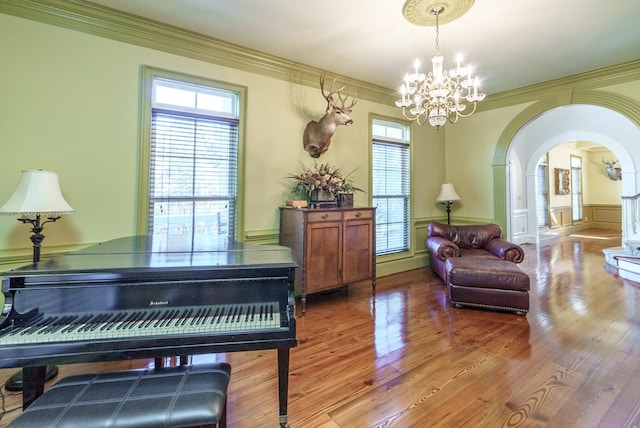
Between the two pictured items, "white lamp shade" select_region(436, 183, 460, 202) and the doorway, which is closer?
"white lamp shade" select_region(436, 183, 460, 202)

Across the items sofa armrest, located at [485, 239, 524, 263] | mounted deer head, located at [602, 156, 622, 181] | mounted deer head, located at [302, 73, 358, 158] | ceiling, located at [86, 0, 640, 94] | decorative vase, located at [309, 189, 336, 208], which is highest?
ceiling, located at [86, 0, 640, 94]

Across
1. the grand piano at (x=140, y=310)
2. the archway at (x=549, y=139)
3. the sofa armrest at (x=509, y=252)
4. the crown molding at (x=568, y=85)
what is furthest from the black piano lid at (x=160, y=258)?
the crown molding at (x=568, y=85)

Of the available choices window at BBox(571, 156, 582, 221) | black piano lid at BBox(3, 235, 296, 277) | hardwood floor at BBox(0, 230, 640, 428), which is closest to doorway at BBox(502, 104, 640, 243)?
hardwood floor at BBox(0, 230, 640, 428)

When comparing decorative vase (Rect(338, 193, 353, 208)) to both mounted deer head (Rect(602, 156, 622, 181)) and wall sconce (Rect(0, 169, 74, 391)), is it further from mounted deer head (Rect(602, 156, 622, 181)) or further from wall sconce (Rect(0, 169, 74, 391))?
mounted deer head (Rect(602, 156, 622, 181))

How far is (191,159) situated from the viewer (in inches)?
120

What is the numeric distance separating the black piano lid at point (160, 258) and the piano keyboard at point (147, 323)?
21cm

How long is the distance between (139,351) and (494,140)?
556 centimetres

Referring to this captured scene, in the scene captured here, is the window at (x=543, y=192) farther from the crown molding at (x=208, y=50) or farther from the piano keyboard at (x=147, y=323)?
the piano keyboard at (x=147, y=323)

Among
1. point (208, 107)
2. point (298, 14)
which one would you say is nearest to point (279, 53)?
point (298, 14)

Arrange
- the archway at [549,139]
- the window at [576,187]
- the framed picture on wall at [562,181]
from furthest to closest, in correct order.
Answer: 1. the window at [576,187]
2. the framed picture on wall at [562,181]
3. the archway at [549,139]

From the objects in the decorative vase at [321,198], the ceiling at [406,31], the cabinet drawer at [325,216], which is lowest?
the cabinet drawer at [325,216]

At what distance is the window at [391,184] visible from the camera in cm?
455

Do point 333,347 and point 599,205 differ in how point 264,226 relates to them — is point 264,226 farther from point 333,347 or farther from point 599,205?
point 599,205

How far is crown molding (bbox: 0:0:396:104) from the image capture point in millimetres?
2422
